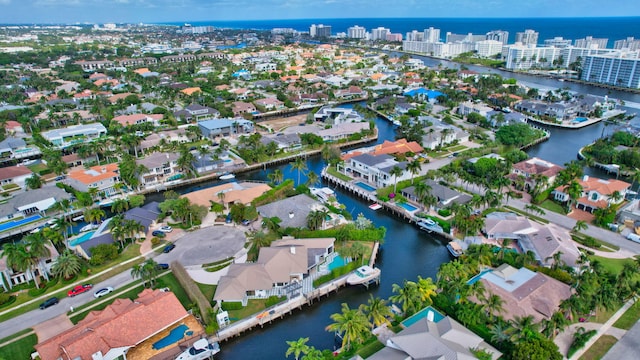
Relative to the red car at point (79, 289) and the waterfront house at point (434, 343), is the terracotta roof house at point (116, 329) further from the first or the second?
the waterfront house at point (434, 343)

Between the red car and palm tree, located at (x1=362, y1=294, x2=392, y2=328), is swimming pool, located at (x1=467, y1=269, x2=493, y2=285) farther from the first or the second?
the red car

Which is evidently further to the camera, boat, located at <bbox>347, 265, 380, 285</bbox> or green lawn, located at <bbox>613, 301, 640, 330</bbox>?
boat, located at <bbox>347, 265, 380, 285</bbox>

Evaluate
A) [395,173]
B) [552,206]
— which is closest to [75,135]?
[395,173]

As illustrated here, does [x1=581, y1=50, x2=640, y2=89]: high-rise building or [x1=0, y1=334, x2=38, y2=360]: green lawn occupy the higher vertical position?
[x1=581, y1=50, x2=640, y2=89]: high-rise building

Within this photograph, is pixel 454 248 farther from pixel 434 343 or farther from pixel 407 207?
pixel 434 343

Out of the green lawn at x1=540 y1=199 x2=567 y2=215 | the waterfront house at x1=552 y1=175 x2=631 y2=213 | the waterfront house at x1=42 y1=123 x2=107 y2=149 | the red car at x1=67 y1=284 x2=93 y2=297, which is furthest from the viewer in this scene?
the waterfront house at x1=42 y1=123 x2=107 y2=149

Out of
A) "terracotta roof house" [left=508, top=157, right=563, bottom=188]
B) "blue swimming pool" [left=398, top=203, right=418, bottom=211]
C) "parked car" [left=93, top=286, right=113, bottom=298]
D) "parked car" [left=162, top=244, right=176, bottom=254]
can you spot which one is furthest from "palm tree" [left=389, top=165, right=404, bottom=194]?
"parked car" [left=93, top=286, right=113, bottom=298]

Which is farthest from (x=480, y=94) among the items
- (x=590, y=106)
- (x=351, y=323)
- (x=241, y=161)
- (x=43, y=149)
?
(x=43, y=149)
